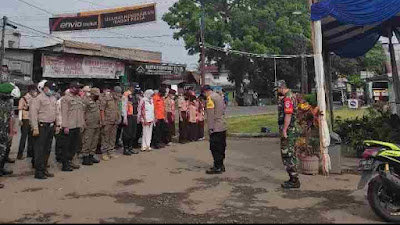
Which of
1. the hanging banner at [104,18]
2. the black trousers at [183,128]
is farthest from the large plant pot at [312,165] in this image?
the hanging banner at [104,18]

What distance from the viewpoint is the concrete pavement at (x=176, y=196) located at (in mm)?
5539

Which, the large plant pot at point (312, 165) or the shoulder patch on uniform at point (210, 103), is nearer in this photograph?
the large plant pot at point (312, 165)

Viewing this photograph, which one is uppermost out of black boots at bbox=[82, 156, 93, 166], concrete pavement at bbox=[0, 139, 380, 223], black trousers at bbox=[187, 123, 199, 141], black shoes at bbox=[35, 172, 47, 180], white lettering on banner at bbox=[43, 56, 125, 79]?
white lettering on banner at bbox=[43, 56, 125, 79]

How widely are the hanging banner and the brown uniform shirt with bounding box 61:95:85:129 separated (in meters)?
12.5

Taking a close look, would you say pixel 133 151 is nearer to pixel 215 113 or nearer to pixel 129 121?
pixel 129 121

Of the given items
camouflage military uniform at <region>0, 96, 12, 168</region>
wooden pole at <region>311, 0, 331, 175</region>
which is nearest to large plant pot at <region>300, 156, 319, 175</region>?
wooden pole at <region>311, 0, 331, 175</region>

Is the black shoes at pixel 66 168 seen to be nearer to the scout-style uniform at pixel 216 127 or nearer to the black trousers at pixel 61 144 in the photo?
the black trousers at pixel 61 144

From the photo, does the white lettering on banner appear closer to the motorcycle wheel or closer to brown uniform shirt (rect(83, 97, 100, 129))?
brown uniform shirt (rect(83, 97, 100, 129))

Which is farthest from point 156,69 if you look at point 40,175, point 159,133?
point 40,175

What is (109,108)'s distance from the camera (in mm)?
10008

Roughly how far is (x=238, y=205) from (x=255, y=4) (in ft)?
136

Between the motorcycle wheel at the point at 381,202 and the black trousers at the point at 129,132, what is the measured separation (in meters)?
6.64

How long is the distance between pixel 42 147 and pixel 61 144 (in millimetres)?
1251

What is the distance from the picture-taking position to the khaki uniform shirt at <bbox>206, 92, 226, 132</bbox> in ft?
28.3
